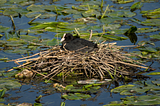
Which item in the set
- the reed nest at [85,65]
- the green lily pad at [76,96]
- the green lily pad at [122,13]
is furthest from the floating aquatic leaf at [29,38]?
the green lily pad at [76,96]

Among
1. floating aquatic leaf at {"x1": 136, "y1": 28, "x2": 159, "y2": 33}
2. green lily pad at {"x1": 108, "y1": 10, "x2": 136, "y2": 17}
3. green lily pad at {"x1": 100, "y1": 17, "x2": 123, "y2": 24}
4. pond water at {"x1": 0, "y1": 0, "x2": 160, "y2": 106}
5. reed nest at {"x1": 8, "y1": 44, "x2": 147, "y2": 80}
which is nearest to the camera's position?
pond water at {"x1": 0, "y1": 0, "x2": 160, "y2": 106}

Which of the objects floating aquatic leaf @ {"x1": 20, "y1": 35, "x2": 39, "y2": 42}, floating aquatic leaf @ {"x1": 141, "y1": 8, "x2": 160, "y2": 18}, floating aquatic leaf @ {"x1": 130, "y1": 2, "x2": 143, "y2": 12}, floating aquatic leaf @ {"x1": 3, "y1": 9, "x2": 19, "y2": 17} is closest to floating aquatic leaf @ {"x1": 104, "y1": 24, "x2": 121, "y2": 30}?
floating aquatic leaf @ {"x1": 141, "y1": 8, "x2": 160, "y2": 18}

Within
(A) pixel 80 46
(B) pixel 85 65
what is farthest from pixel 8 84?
(A) pixel 80 46

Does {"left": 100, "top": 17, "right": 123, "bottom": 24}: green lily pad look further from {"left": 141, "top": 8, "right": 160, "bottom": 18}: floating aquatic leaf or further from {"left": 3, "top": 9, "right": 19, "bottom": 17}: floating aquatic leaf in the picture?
{"left": 3, "top": 9, "right": 19, "bottom": 17}: floating aquatic leaf

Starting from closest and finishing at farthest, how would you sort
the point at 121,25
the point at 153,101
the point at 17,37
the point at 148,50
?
the point at 153,101 < the point at 148,50 < the point at 17,37 < the point at 121,25

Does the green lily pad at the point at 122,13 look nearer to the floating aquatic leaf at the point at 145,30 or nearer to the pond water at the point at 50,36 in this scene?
the pond water at the point at 50,36

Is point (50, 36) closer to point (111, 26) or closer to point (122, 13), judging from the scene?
point (111, 26)

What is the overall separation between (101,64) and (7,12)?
538cm

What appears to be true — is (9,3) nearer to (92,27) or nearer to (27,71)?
(92,27)

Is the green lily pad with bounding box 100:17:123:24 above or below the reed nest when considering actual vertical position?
above

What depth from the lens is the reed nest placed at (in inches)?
273

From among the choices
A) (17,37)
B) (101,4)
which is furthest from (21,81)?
(101,4)

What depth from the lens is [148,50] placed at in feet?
27.0

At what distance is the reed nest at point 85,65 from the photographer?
6922mm
